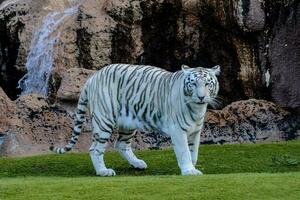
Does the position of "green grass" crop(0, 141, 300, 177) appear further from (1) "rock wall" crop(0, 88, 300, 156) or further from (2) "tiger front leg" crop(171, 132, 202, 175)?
(1) "rock wall" crop(0, 88, 300, 156)

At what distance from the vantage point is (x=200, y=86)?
10.7 meters

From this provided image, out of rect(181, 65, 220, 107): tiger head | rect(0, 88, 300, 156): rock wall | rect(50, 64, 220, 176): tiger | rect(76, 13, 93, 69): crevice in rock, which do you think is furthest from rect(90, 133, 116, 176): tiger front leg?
rect(76, 13, 93, 69): crevice in rock

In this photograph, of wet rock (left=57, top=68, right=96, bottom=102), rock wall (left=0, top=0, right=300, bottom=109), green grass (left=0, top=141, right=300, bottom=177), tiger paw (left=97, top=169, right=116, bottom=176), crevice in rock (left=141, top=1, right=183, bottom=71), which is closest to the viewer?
tiger paw (left=97, top=169, right=116, bottom=176)

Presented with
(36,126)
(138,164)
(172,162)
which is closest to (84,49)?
(36,126)

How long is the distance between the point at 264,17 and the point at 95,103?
530 centimetres

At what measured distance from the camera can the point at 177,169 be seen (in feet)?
38.0

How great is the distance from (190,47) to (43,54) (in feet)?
8.88

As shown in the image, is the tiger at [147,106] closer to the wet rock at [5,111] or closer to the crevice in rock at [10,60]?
the wet rock at [5,111]

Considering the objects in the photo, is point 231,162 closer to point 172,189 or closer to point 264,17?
point 172,189

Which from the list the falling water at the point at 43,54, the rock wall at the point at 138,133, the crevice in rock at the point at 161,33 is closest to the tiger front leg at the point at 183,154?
the rock wall at the point at 138,133

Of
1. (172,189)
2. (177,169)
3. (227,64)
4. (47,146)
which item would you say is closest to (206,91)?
(177,169)

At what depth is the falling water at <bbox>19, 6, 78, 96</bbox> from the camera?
16.2 m

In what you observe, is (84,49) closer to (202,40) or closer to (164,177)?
(202,40)

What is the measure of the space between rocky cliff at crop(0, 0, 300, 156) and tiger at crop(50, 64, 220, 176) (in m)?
3.33
